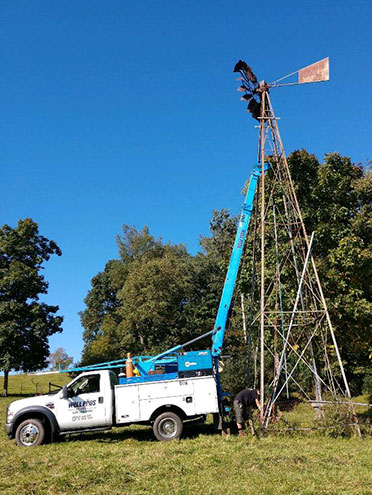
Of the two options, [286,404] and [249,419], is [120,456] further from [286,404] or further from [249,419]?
[286,404]

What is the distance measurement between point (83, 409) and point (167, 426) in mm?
2425

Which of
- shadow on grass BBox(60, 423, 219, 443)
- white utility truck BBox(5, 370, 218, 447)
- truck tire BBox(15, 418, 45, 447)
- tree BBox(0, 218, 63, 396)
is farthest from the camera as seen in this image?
tree BBox(0, 218, 63, 396)

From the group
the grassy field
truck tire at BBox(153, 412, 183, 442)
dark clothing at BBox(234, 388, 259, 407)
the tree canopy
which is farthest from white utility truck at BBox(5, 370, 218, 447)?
the tree canopy

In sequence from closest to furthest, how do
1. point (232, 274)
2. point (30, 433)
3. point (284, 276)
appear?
point (30, 433)
point (232, 274)
point (284, 276)

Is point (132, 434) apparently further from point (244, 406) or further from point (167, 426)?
point (244, 406)

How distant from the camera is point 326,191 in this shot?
19.9m

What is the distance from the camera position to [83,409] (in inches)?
511

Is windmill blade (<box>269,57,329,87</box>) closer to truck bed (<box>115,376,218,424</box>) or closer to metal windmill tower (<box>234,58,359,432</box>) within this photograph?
metal windmill tower (<box>234,58,359,432</box>)

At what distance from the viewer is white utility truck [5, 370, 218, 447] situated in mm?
12688

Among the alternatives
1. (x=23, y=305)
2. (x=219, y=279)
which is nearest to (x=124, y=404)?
(x=23, y=305)

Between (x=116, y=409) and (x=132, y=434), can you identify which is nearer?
(x=116, y=409)

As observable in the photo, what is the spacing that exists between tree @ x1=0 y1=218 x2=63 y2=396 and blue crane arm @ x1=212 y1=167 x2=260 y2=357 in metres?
21.9

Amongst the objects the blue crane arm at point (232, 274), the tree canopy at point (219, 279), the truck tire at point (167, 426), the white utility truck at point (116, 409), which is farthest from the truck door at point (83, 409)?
the tree canopy at point (219, 279)

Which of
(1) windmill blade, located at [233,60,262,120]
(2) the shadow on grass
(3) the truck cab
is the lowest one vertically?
(2) the shadow on grass
